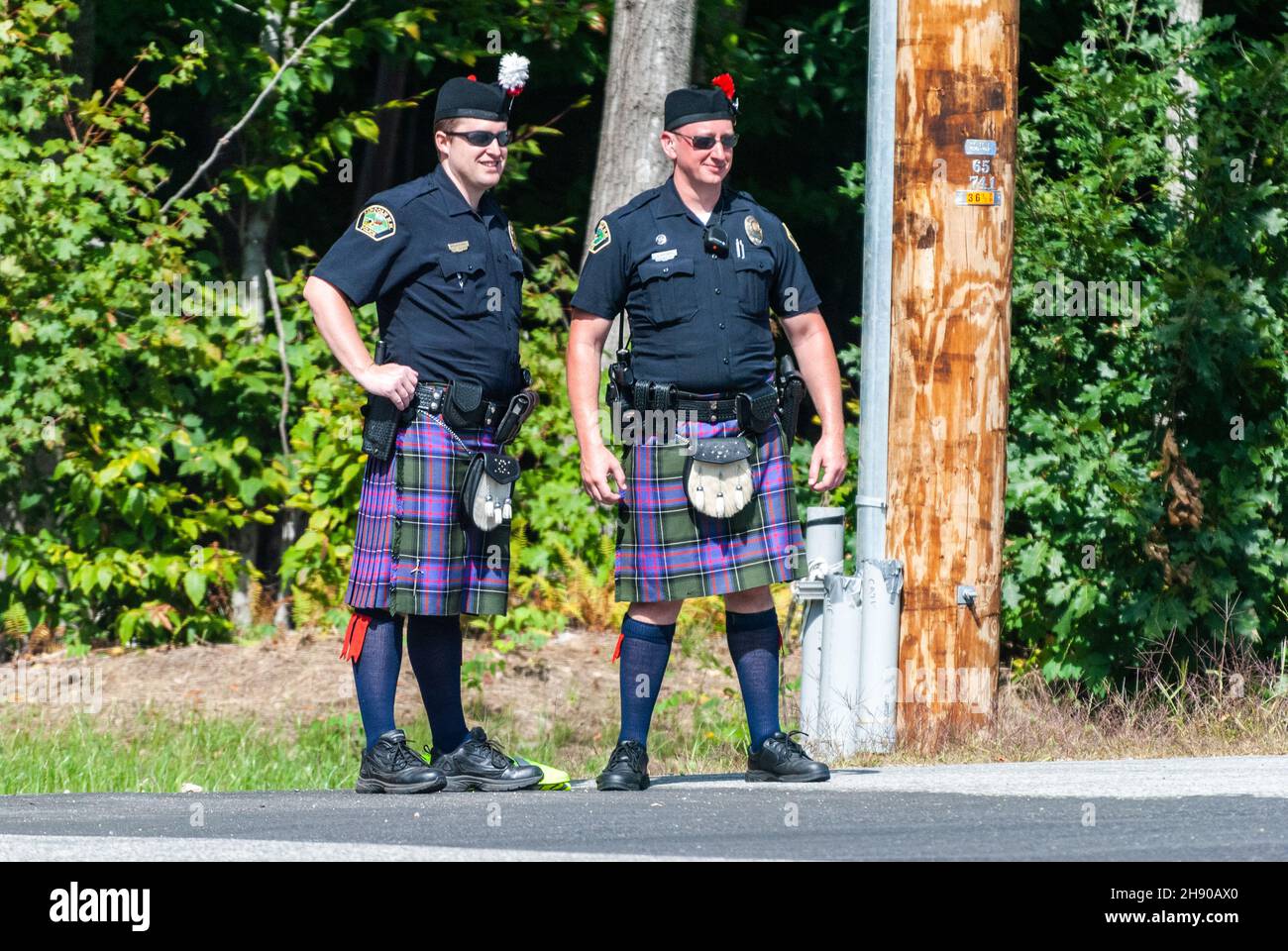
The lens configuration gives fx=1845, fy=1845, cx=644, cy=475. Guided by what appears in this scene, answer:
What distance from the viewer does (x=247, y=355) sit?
9.38m

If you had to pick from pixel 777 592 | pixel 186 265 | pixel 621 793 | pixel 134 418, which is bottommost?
pixel 621 793

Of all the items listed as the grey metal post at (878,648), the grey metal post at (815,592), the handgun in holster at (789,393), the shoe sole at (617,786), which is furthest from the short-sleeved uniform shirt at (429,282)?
the grey metal post at (878,648)

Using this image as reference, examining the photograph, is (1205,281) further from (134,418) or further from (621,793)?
(134,418)

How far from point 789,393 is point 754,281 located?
34cm

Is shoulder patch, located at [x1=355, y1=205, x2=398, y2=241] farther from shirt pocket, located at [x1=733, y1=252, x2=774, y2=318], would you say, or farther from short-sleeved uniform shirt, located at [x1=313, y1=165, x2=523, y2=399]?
shirt pocket, located at [x1=733, y1=252, x2=774, y2=318]

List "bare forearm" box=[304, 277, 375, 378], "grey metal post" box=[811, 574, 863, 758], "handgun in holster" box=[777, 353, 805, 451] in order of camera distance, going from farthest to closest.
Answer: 1. "grey metal post" box=[811, 574, 863, 758]
2. "handgun in holster" box=[777, 353, 805, 451]
3. "bare forearm" box=[304, 277, 375, 378]

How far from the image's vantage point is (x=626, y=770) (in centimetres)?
511

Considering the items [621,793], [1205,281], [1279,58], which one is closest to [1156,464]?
[1205,281]

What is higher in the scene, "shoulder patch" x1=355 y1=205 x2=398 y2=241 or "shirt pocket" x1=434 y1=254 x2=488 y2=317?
"shoulder patch" x1=355 y1=205 x2=398 y2=241

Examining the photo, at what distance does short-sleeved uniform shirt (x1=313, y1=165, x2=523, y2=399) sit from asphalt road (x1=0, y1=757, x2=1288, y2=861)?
47.4 inches

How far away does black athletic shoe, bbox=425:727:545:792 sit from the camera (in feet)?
Result: 16.9

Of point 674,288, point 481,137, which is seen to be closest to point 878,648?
point 674,288

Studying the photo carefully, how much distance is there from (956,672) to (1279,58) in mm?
2777

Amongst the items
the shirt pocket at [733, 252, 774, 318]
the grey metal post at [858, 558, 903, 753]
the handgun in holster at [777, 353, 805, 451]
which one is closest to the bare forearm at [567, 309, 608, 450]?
the shirt pocket at [733, 252, 774, 318]
